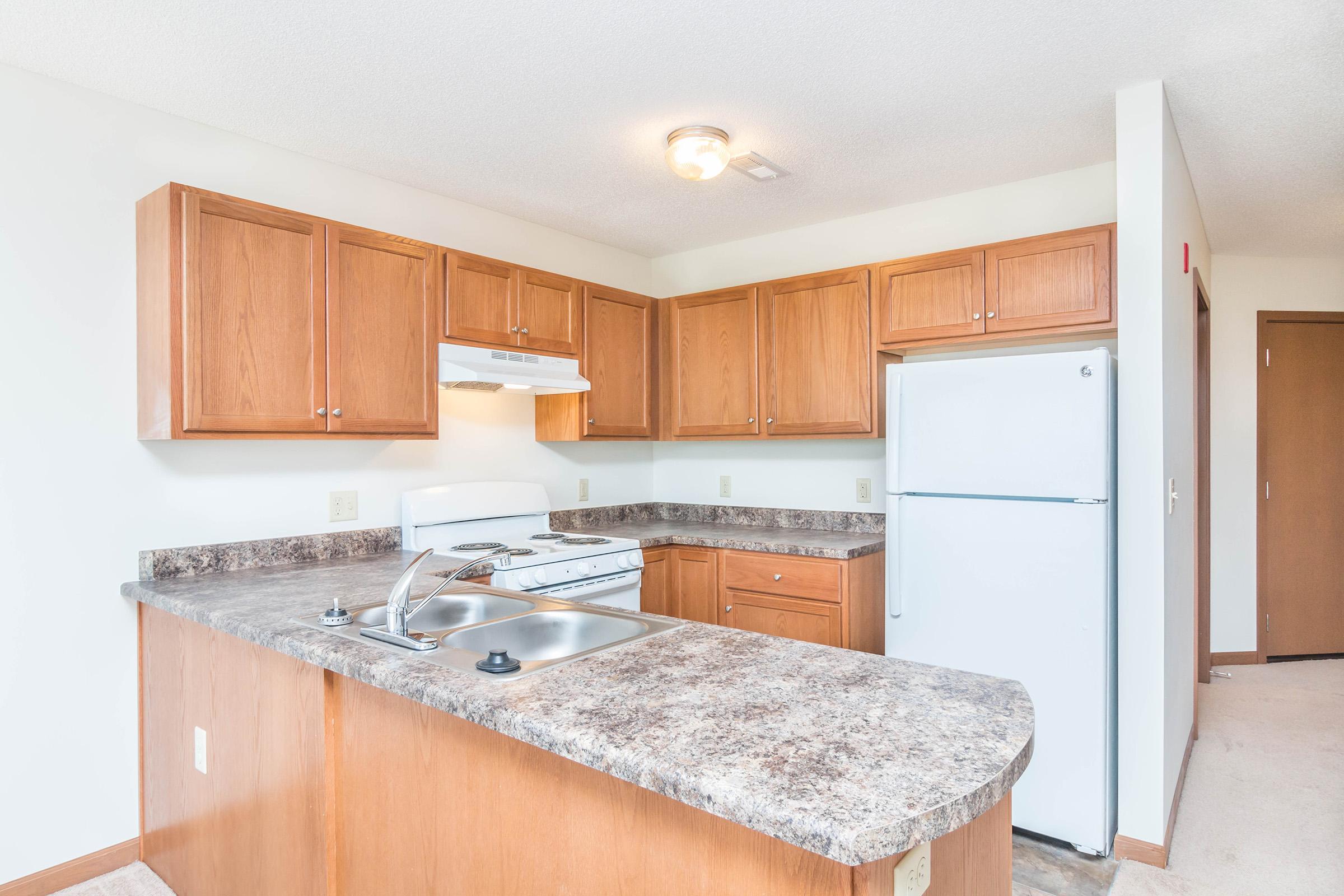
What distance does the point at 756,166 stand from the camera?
2855 millimetres

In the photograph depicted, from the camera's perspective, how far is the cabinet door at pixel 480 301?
2863 mm

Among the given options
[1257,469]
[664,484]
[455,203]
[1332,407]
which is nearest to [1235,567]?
[1257,469]

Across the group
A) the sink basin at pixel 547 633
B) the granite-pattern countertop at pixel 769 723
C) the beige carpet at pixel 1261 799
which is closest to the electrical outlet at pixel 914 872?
the granite-pattern countertop at pixel 769 723

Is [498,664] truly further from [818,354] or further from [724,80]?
[818,354]

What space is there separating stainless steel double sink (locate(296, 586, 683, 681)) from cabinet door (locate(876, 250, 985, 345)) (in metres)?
1.95

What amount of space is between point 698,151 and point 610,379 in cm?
132

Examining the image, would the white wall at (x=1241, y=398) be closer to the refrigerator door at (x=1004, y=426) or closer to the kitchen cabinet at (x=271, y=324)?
the refrigerator door at (x=1004, y=426)

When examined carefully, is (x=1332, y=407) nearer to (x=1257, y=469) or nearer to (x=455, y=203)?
(x=1257, y=469)

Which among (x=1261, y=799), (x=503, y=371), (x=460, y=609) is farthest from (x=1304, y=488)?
(x=460, y=609)

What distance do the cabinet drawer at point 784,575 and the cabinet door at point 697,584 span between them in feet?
0.27

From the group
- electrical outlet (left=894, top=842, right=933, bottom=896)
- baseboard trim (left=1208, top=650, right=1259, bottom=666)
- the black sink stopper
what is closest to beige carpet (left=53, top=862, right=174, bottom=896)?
the black sink stopper

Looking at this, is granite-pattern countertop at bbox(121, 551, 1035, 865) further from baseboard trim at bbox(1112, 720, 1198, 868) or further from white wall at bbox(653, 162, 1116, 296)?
white wall at bbox(653, 162, 1116, 296)

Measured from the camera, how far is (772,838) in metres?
0.94

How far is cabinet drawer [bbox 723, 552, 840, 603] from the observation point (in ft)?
9.89
